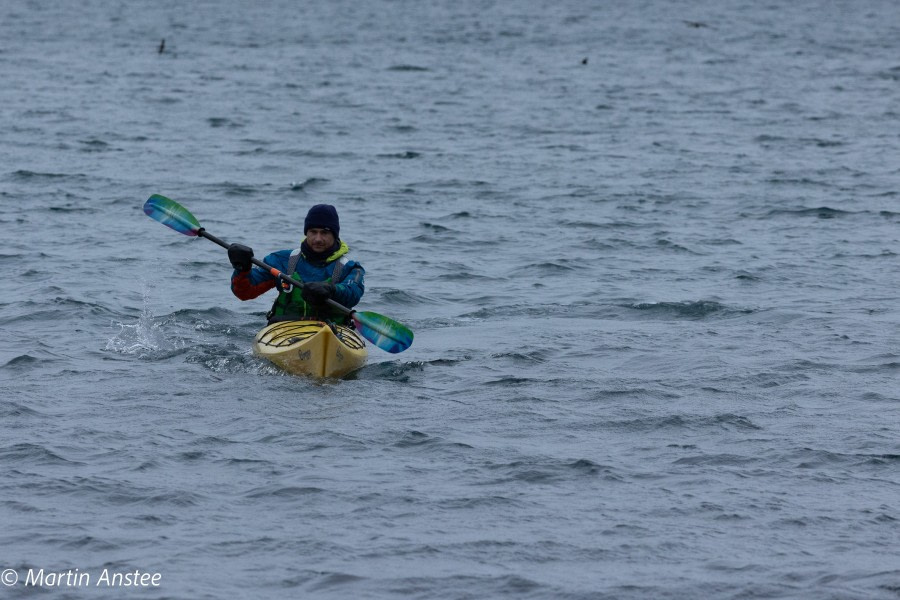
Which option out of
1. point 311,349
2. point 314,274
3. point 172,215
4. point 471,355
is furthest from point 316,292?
point 172,215

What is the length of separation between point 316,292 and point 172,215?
2231 mm

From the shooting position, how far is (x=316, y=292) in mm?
10430

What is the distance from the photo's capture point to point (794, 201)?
752 inches

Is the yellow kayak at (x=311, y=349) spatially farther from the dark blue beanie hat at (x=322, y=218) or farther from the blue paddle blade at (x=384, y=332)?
the dark blue beanie hat at (x=322, y=218)

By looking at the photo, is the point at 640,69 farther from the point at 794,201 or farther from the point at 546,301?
the point at 546,301

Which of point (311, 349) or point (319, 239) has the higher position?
point (319, 239)

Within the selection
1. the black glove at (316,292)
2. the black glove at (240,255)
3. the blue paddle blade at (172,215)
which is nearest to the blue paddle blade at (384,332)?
the black glove at (316,292)

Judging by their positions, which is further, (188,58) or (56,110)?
(188,58)

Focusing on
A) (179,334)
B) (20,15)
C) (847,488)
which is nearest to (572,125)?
(179,334)

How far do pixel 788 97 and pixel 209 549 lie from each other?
26.0 meters

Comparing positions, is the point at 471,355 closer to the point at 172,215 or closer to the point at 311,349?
the point at 311,349

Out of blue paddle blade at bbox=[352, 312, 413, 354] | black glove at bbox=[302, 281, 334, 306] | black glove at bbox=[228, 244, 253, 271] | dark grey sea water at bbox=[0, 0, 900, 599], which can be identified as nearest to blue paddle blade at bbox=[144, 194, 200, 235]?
dark grey sea water at bbox=[0, 0, 900, 599]

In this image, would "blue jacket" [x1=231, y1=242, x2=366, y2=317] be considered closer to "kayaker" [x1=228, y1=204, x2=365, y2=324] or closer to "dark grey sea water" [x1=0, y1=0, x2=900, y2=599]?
"kayaker" [x1=228, y1=204, x2=365, y2=324]

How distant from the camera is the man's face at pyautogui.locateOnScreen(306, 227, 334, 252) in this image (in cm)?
1088
